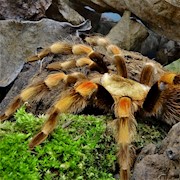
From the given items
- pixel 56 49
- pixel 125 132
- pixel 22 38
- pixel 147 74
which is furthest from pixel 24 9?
pixel 125 132

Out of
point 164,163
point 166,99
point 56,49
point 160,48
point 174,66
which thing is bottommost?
point 160,48

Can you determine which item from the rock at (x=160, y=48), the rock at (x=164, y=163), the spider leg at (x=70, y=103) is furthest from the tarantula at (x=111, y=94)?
Result: the rock at (x=160, y=48)

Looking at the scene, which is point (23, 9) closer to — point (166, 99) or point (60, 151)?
point (166, 99)

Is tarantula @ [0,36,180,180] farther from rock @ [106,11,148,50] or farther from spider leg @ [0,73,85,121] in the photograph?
rock @ [106,11,148,50]

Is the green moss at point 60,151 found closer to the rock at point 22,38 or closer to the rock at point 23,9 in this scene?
the rock at point 22,38

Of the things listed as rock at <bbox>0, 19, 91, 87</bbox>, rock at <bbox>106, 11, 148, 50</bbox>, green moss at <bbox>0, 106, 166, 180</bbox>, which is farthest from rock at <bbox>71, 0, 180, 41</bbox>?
green moss at <bbox>0, 106, 166, 180</bbox>

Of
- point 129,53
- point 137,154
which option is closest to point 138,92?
point 137,154
